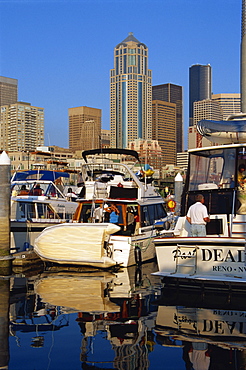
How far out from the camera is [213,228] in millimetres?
14117

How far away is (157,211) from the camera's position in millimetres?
22719

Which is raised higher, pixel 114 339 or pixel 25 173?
pixel 25 173

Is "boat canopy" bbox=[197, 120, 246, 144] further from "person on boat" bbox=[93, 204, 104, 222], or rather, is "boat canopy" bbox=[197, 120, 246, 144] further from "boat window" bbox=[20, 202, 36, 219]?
"boat window" bbox=[20, 202, 36, 219]

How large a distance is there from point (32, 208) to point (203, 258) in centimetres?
1193

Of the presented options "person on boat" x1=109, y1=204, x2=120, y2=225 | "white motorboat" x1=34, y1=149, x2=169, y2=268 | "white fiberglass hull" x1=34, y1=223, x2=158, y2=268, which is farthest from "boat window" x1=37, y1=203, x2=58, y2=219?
"white fiberglass hull" x1=34, y1=223, x2=158, y2=268

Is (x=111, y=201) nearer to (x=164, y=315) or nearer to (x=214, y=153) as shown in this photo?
(x=214, y=153)

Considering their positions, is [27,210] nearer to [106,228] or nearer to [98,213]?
[98,213]

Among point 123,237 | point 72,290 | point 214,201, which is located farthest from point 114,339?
point 123,237

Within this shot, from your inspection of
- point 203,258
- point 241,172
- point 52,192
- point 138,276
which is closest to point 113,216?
point 138,276

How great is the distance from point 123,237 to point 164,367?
31.5ft

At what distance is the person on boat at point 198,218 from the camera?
13.5m

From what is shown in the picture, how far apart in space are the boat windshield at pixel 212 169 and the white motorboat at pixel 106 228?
1.73 meters

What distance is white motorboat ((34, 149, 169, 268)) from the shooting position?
56.0ft

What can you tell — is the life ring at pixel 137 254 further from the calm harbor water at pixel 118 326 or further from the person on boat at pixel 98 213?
the calm harbor water at pixel 118 326
